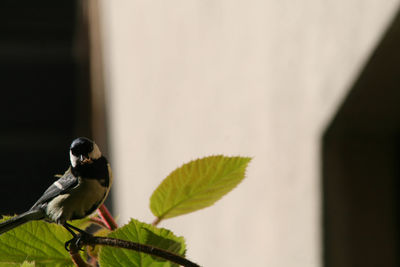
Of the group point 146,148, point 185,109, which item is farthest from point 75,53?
point 185,109

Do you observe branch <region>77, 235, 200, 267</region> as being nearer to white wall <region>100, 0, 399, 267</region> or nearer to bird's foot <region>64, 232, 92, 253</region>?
bird's foot <region>64, 232, 92, 253</region>

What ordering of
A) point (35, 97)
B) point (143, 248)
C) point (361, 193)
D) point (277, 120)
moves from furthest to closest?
1. point (35, 97)
2. point (277, 120)
3. point (361, 193)
4. point (143, 248)

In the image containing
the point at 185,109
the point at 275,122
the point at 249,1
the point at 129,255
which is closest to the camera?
the point at 129,255

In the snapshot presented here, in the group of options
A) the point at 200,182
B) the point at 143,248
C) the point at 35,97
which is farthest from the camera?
the point at 35,97

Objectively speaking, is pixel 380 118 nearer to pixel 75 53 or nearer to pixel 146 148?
pixel 146 148

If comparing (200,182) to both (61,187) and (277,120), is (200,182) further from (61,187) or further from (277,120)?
(277,120)

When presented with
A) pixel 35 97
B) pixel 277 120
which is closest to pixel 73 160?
pixel 277 120
